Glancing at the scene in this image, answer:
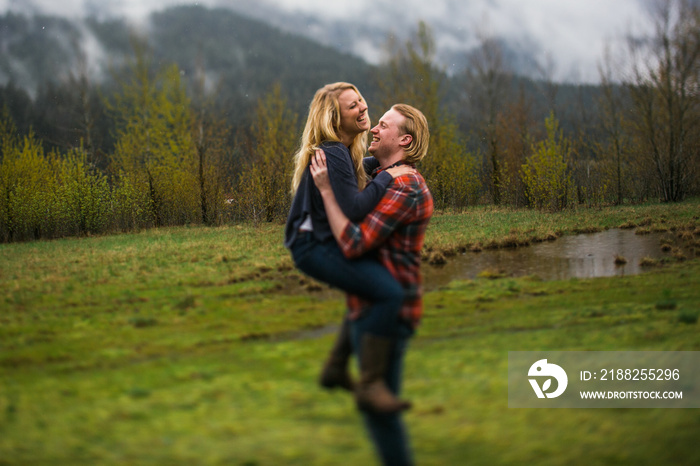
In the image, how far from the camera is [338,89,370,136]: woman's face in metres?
3.13

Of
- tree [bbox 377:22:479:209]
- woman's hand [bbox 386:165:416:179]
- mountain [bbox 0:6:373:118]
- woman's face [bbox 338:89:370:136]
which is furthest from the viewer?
mountain [bbox 0:6:373:118]

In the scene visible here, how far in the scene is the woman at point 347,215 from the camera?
2.59 meters

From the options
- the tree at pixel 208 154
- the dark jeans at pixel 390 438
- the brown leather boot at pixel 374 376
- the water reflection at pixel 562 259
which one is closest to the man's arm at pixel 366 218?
the brown leather boot at pixel 374 376

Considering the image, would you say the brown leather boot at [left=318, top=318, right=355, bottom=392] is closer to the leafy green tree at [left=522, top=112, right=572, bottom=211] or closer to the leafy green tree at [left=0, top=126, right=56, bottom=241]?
the leafy green tree at [left=0, top=126, right=56, bottom=241]

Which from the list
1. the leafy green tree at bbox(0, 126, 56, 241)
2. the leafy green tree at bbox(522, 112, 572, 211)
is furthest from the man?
the leafy green tree at bbox(522, 112, 572, 211)

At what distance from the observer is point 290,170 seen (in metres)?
22.0

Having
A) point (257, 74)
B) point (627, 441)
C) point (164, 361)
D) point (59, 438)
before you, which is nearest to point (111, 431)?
point (59, 438)

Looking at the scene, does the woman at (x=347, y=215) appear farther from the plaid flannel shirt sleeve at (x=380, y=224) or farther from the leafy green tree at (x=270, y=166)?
the leafy green tree at (x=270, y=166)

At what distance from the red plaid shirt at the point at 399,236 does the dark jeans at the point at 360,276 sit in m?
0.06

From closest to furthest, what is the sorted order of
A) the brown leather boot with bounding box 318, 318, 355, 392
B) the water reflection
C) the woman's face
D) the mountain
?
the brown leather boot with bounding box 318, 318, 355, 392 → the woman's face → the water reflection → the mountain

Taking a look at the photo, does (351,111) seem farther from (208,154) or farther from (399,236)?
(208,154)

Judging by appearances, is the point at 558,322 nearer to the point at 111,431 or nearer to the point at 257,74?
the point at 111,431

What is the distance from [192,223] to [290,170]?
4.59 meters

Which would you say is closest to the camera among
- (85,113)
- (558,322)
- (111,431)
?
(111,431)
